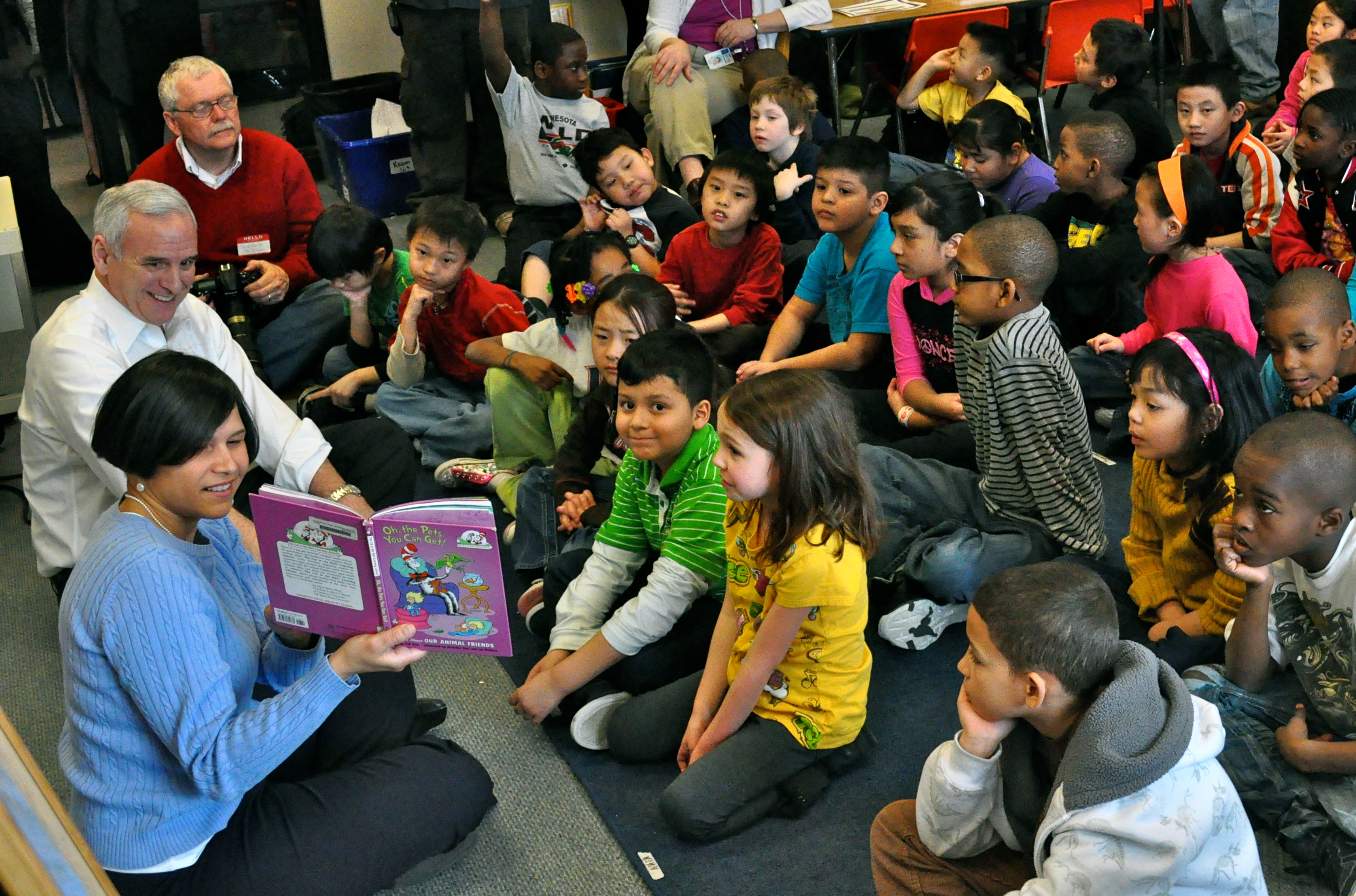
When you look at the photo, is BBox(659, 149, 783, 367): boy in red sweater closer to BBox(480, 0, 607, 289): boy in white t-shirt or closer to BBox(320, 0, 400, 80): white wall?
BBox(480, 0, 607, 289): boy in white t-shirt

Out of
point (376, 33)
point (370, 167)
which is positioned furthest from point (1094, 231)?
point (376, 33)

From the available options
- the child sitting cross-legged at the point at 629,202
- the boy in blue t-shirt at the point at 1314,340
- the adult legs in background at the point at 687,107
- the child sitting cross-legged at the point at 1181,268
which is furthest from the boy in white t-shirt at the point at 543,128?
the boy in blue t-shirt at the point at 1314,340

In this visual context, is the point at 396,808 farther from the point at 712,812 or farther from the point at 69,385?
the point at 69,385

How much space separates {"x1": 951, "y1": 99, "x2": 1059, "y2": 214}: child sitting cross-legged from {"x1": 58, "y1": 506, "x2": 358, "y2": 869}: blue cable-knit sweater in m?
2.86

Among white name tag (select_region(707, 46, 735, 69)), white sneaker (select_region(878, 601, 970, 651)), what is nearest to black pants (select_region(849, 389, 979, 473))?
white sneaker (select_region(878, 601, 970, 651))

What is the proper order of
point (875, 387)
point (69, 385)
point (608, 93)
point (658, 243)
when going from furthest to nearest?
point (608, 93) → point (658, 243) → point (875, 387) → point (69, 385)

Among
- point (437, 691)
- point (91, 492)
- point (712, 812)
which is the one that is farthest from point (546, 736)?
point (91, 492)

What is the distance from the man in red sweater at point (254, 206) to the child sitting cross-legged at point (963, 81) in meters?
2.36

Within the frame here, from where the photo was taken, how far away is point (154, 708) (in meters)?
1.54

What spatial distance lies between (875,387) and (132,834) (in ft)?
7.00

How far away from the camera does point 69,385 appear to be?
2.37 m

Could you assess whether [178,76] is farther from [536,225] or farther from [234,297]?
[536,225]

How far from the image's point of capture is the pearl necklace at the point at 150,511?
167cm

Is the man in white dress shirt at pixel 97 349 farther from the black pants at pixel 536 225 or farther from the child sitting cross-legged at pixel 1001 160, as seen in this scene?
the child sitting cross-legged at pixel 1001 160
